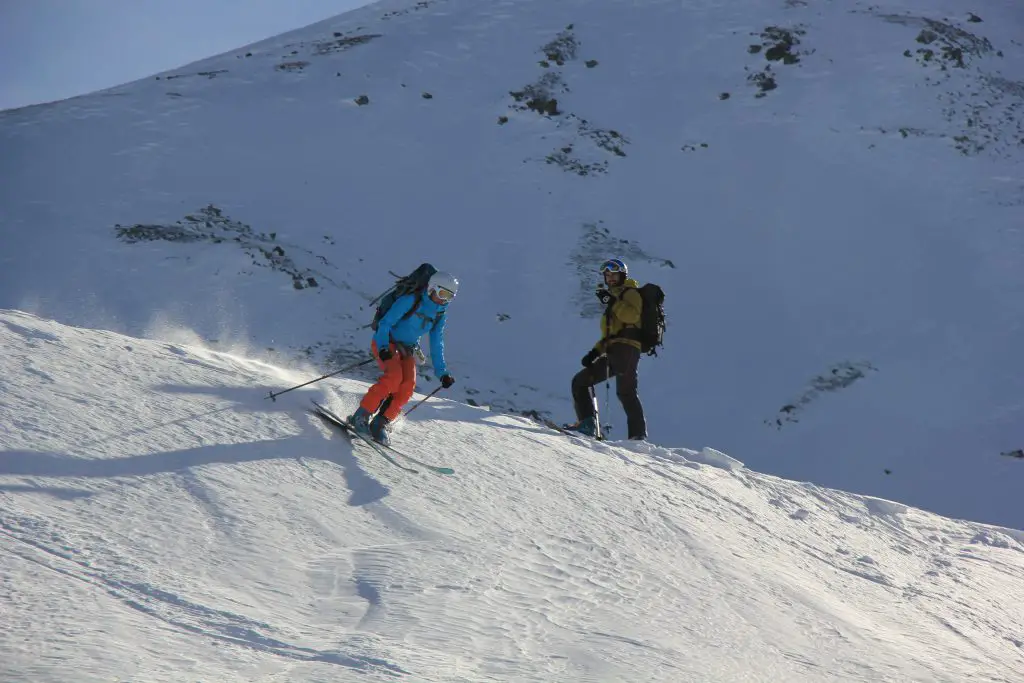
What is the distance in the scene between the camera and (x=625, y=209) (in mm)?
23172

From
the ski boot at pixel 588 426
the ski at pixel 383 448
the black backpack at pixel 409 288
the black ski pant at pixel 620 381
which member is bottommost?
the ski boot at pixel 588 426

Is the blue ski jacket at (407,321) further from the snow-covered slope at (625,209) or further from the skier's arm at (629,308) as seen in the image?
the snow-covered slope at (625,209)

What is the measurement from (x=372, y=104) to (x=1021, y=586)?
21.5 meters

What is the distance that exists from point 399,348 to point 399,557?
9.72ft

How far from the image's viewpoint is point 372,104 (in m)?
26.3

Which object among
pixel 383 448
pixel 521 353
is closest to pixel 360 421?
pixel 383 448

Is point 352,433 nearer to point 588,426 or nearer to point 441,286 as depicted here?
point 441,286

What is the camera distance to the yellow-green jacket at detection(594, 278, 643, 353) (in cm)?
1080

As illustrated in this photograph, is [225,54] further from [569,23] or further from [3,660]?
[3,660]

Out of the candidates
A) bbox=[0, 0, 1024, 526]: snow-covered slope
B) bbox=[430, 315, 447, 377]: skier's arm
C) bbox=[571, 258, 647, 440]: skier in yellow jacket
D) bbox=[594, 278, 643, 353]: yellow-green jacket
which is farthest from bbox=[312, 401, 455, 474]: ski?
bbox=[0, 0, 1024, 526]: snow-covered slope

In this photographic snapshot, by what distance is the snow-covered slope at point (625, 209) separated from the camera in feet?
56.5

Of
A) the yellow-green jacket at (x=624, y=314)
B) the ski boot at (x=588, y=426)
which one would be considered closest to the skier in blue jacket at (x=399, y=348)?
the ski boot at (x=588, y=426)

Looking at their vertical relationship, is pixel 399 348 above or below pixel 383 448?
above

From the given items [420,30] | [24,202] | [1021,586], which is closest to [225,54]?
[420,30]
